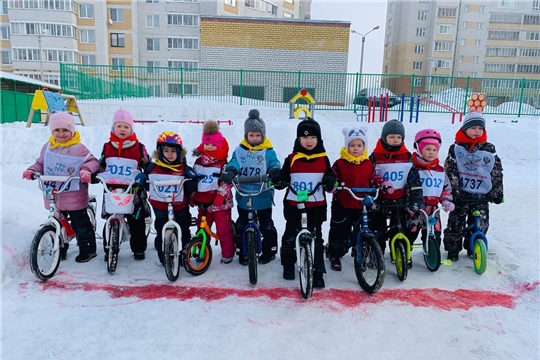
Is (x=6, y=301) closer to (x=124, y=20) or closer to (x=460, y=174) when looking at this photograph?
(x=460, y=174)

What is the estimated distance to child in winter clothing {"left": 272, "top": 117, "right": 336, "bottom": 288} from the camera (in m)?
4.06

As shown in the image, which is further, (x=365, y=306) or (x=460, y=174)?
(x=460, y=174)

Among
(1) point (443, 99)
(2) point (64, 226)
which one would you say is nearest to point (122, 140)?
(2) point (64, 226)

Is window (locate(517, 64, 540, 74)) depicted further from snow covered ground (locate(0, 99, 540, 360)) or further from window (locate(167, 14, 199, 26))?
snow covered ground (locate(0, 99, 540, 360))

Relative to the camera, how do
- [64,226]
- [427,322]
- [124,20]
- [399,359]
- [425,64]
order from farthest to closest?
[425,64] → [124,20] → [64,226] → [427,322] → [399,359]

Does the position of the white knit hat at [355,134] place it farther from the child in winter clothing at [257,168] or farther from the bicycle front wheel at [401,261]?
the bicycle front wheel at [401,261]

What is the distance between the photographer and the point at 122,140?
4543 mm

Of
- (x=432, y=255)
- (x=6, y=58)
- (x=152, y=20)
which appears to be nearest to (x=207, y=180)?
(x=432, y=255)

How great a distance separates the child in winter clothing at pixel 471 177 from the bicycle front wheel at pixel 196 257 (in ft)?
10.3

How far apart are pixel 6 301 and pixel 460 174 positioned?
5.39m

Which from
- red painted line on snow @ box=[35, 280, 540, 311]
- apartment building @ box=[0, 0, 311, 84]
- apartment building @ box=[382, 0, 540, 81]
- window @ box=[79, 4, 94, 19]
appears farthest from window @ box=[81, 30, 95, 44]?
red painted line on snow @ box=[35, 280, 540, 311]

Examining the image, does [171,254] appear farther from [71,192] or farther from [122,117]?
[122,117]

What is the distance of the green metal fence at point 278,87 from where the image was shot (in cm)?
1962

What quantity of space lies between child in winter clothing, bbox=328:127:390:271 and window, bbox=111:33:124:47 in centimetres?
4950
